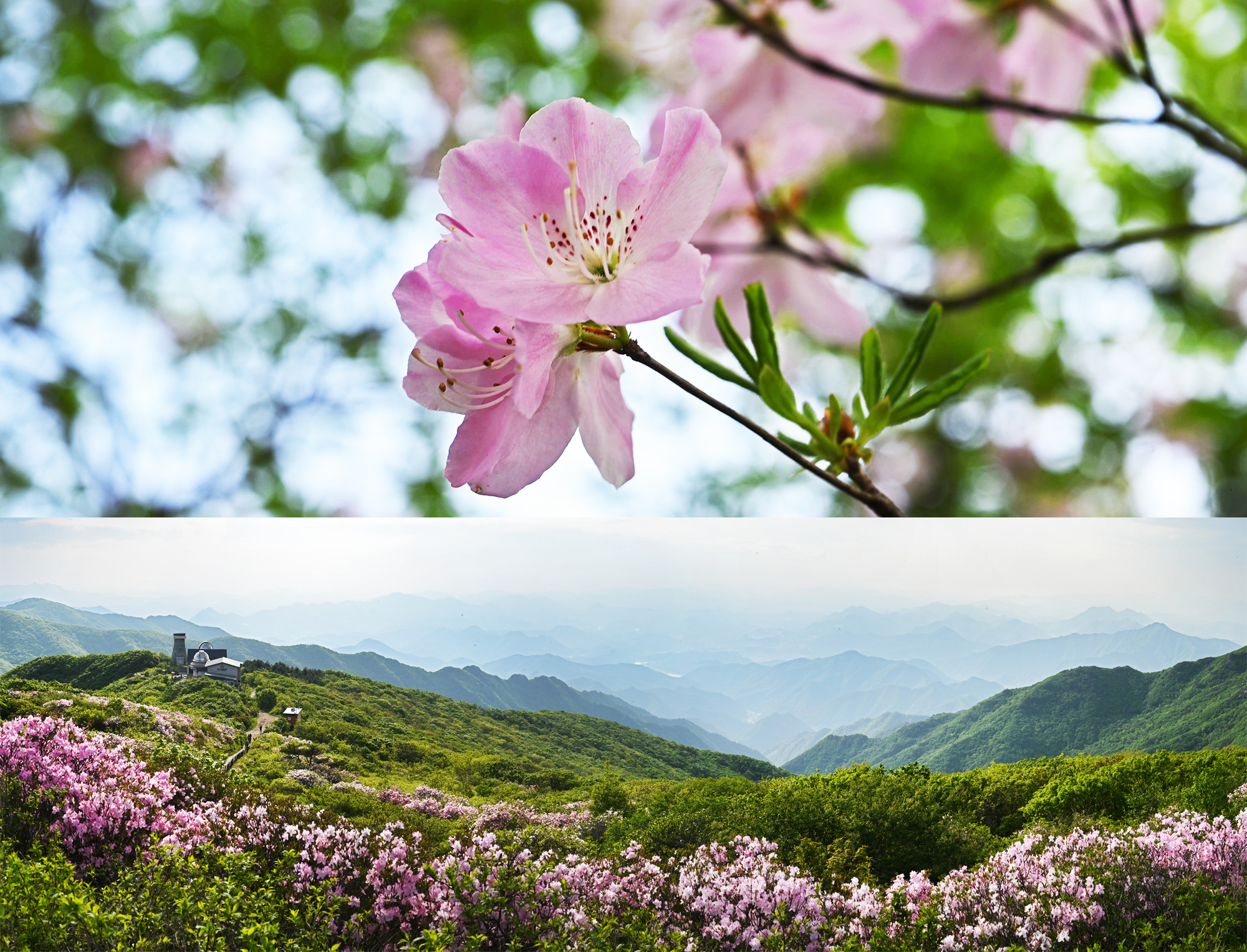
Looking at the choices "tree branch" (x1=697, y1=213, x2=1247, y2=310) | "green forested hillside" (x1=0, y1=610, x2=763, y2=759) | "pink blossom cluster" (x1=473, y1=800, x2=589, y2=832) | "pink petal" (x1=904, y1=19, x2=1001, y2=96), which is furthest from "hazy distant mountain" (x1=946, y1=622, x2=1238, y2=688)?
"pink petal" (x1=904, y1=19, x2=1001, y2=96)

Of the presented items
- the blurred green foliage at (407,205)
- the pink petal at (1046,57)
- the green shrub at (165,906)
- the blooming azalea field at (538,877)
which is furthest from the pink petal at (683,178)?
the green shrub at (165,906)

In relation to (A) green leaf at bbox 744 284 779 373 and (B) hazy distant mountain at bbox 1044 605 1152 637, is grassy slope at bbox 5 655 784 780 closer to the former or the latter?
(B) hazy distant mountain at bbox 1044 605 1152 637

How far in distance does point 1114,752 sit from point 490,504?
120 centimetres

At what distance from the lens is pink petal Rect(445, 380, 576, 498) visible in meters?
0.31

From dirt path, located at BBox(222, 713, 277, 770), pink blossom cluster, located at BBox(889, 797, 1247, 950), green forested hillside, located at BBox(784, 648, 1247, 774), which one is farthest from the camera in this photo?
dirt path, located at BBox(222, 713, 277, 770)

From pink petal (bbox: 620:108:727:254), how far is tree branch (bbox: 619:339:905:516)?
35 millimetres

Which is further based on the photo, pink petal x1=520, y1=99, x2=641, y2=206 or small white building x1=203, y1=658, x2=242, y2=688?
small white building x1=203, y1=658, x2=242, y2=688

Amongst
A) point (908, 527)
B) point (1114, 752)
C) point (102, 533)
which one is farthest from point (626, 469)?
point (102, 533)

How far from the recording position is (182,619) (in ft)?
5.00

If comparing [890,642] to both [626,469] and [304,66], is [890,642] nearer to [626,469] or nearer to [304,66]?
[626,469]

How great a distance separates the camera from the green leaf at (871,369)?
30 cm

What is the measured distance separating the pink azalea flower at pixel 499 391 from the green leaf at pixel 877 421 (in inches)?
3.8

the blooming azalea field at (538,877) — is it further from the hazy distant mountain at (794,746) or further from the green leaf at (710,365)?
the green leaf at (710,365)

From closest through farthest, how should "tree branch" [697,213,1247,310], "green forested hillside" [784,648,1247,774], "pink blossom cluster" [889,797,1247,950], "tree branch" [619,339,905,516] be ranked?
1. "tree branch" [619,339,905,516]
2. "tree branch" [697,213,1247,310]
3. "pink blossom cluster" [889,797,1247,950]
4. "green forested hillside" [784,648,1247,774]
